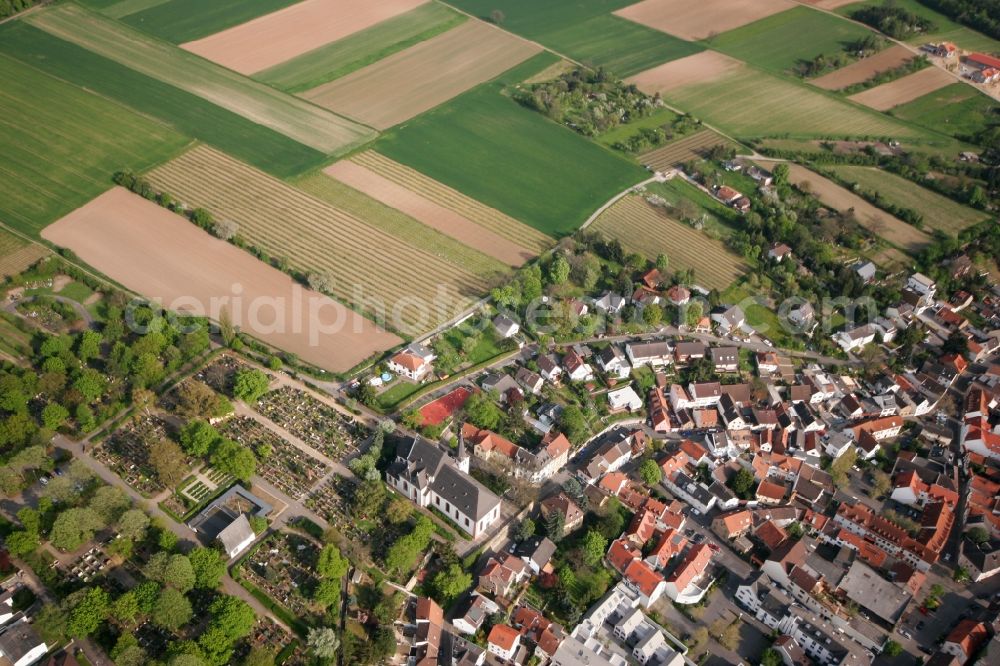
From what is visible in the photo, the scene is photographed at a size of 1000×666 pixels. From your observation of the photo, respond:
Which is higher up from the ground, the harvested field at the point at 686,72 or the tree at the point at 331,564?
the harvested field at the point at 686,72

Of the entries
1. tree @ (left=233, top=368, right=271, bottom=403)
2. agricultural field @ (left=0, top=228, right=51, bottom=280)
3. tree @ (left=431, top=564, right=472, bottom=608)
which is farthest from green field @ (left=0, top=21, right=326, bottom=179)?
tree @ (left=431, top=564, right=472, bottom=608)

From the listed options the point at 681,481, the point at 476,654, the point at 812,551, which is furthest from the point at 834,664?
the point at 476,654

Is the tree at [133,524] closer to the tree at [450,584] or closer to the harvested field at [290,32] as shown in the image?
the tree at [450,584]

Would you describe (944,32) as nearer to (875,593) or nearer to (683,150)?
(683,150)

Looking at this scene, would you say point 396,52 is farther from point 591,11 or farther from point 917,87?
point 917,87

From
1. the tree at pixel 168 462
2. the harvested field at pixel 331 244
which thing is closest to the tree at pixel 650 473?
the harvested field at pixel 331 244

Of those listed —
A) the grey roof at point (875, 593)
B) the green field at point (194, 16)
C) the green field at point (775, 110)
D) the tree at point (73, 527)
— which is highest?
the green field at point (194, 16)

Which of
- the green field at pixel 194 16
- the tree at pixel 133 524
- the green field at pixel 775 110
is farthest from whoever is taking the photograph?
the green field at pixel 194 16
